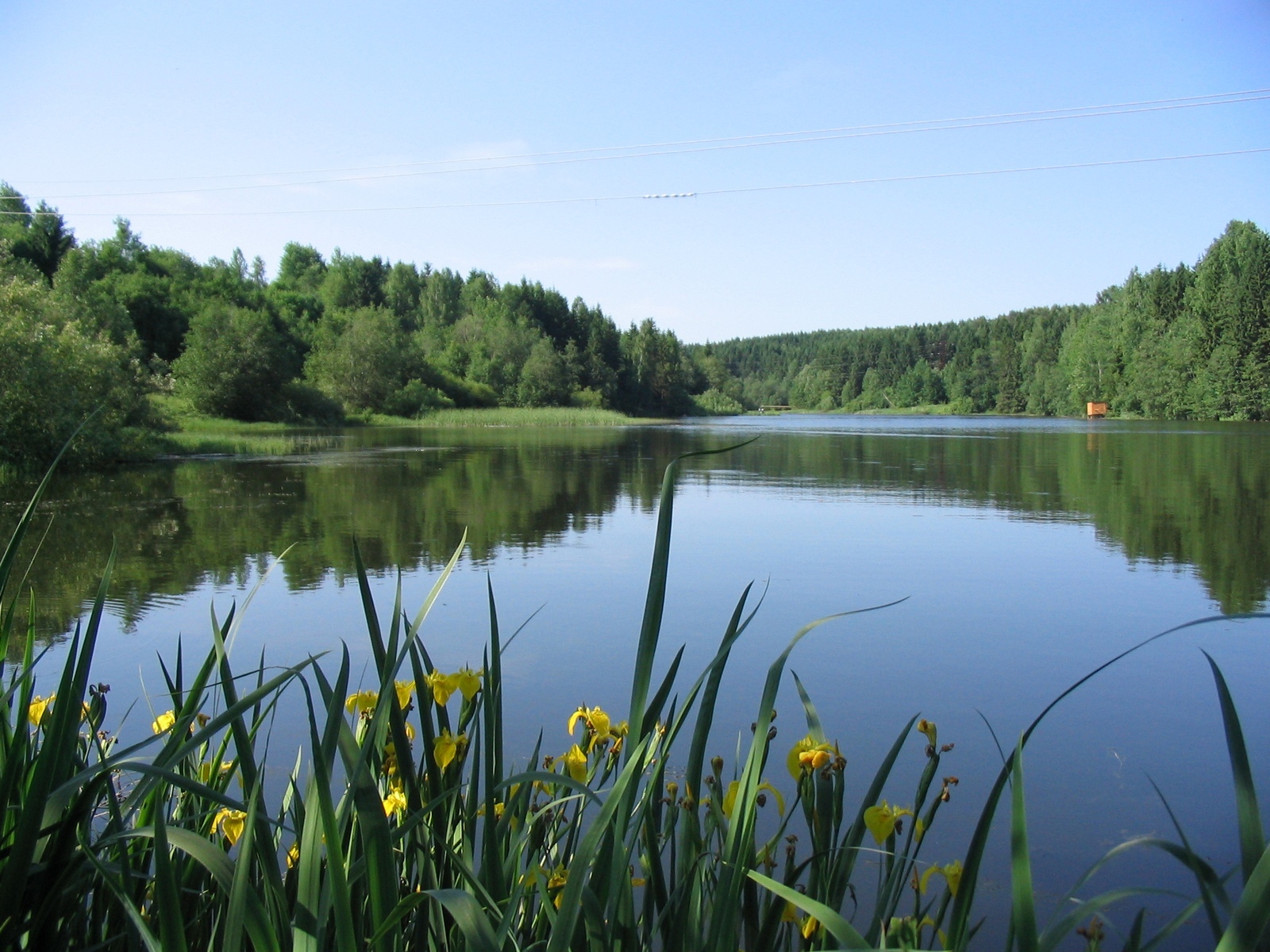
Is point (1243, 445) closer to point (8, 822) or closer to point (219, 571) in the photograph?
point (219, 571)

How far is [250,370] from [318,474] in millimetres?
20452

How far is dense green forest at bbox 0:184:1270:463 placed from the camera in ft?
53.5

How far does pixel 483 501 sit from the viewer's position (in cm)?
1122

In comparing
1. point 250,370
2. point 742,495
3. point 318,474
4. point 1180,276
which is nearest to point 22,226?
point 250,370

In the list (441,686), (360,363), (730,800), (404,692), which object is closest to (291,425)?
(360,363)

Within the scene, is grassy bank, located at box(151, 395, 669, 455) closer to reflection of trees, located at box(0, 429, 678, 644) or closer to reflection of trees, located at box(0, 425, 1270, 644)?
reflection of trees, located at box(0, 425, 1270, 644)

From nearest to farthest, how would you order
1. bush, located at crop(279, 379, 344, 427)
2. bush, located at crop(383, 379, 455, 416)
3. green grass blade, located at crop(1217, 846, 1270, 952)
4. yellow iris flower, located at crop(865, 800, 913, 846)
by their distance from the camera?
green grass blade, located at crop(1217, 846, 1270, 952) → yellow iris flower, located at crop(865, 800, 913, 846) → bush, located at crop(279, 379, 344, 427) → bush, located at crop(383, 379, 455, 416)

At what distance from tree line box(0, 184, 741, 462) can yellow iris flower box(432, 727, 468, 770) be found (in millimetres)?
14302

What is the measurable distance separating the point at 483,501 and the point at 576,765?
388 inches

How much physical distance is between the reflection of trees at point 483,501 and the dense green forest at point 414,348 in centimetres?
244

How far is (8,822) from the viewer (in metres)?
1.37

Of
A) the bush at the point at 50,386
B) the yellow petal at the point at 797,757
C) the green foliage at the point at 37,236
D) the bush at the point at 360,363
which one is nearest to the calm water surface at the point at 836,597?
the yellow petal at the point at 797,757

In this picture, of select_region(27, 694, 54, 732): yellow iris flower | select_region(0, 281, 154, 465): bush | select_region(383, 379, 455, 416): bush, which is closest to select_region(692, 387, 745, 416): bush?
select_region(383, 379, 455, 416): bush

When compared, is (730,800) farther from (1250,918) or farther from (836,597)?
(836,597)
